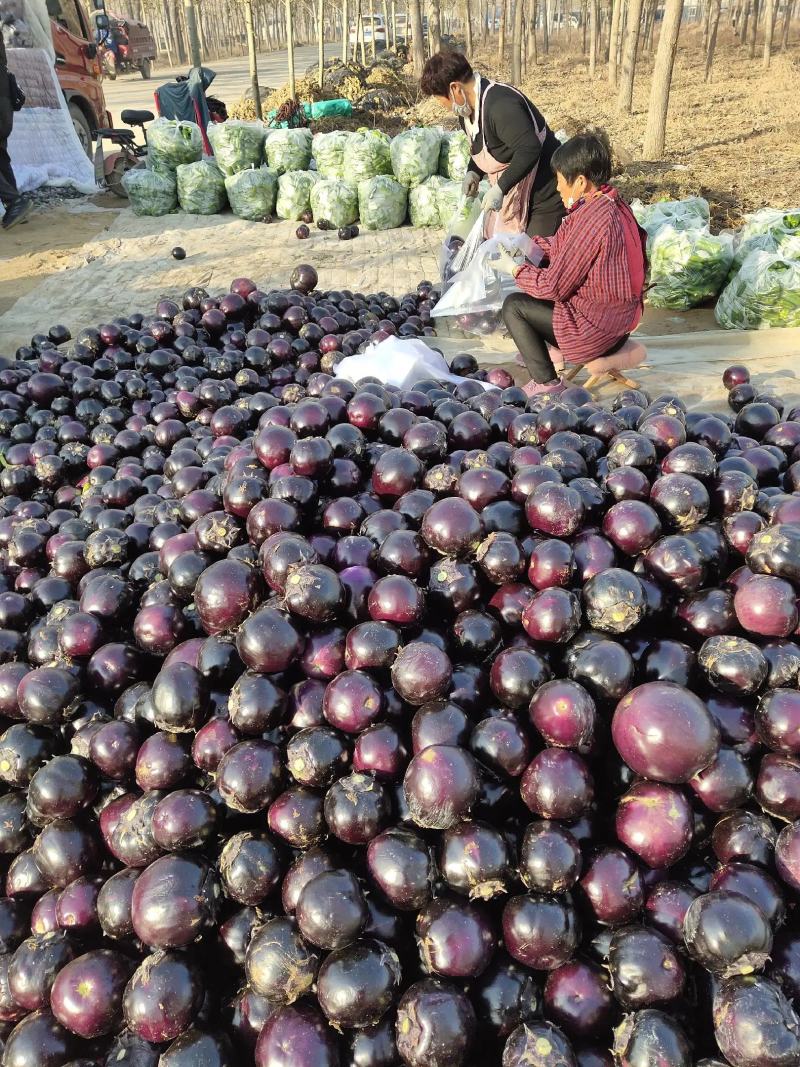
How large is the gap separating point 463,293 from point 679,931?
485cm

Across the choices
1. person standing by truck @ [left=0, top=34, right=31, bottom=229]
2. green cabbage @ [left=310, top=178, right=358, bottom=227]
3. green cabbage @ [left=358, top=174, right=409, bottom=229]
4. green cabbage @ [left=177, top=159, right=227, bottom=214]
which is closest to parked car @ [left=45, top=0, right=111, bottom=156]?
person standing by truck @ [left=0, top=34, right=31, bottom=229]

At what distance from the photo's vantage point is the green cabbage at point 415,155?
8.83 m

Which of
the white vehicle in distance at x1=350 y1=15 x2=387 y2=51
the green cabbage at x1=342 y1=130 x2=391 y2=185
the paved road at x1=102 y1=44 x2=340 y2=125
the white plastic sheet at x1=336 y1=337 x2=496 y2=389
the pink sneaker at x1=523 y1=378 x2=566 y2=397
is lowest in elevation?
the pink sneaker at x1=523 y1=378 x2=566 y2=397

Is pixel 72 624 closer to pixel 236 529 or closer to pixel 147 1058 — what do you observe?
pixel 236 529

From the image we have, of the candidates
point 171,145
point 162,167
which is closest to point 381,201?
point 171,145

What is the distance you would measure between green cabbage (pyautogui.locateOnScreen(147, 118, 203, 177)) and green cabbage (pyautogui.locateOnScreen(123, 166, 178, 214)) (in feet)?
0.62

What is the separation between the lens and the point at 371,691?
134 centimetres

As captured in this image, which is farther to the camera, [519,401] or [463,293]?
[463,293]

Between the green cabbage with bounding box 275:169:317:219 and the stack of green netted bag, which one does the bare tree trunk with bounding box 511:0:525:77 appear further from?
the stack of green netted bag

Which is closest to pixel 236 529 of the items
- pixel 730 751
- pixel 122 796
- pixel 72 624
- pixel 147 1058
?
pixel 72 624

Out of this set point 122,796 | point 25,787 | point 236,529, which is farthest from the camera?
point 236,529

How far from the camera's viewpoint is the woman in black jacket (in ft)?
16.7

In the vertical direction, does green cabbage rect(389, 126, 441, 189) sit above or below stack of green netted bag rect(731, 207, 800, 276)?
above

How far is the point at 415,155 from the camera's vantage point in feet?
29.1
